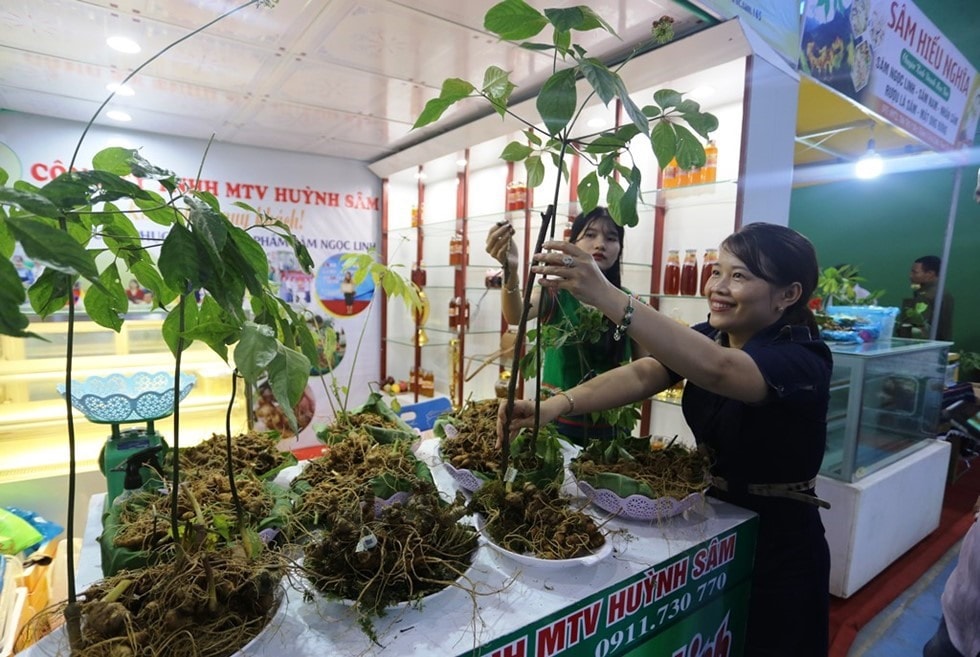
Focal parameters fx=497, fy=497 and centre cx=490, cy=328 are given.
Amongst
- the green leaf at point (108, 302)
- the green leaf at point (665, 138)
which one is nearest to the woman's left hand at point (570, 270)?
the green leaf at point (665, 138)

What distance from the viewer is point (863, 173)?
4660mm

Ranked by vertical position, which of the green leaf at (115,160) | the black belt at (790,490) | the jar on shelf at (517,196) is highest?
the jar on shelf at (517,196)

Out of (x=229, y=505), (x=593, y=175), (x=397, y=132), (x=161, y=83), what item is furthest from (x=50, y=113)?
(x=593, y=175)

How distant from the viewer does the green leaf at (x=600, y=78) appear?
79 cm

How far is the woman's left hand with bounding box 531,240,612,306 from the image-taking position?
40.6 inches

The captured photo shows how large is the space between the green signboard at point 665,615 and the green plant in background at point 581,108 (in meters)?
0.35

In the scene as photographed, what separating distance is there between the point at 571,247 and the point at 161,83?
2689mm

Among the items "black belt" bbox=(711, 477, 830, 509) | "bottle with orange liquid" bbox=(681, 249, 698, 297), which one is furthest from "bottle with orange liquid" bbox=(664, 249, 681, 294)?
"black belt" bbox=(711, 477, 830, 509)

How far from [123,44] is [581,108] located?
238 cm

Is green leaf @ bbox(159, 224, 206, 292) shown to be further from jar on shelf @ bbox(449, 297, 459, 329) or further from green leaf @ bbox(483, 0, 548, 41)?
jar on shelf @ bbox(449, 297, 459, 329)

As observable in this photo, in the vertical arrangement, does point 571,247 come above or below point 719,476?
above

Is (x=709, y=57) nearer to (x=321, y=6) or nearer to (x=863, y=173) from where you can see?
(x=321, y=6)

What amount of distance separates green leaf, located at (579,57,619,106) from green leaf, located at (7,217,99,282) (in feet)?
2.32

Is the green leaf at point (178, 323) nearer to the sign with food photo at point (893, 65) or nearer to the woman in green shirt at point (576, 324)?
the woman in green shirt at point (576, 324)
